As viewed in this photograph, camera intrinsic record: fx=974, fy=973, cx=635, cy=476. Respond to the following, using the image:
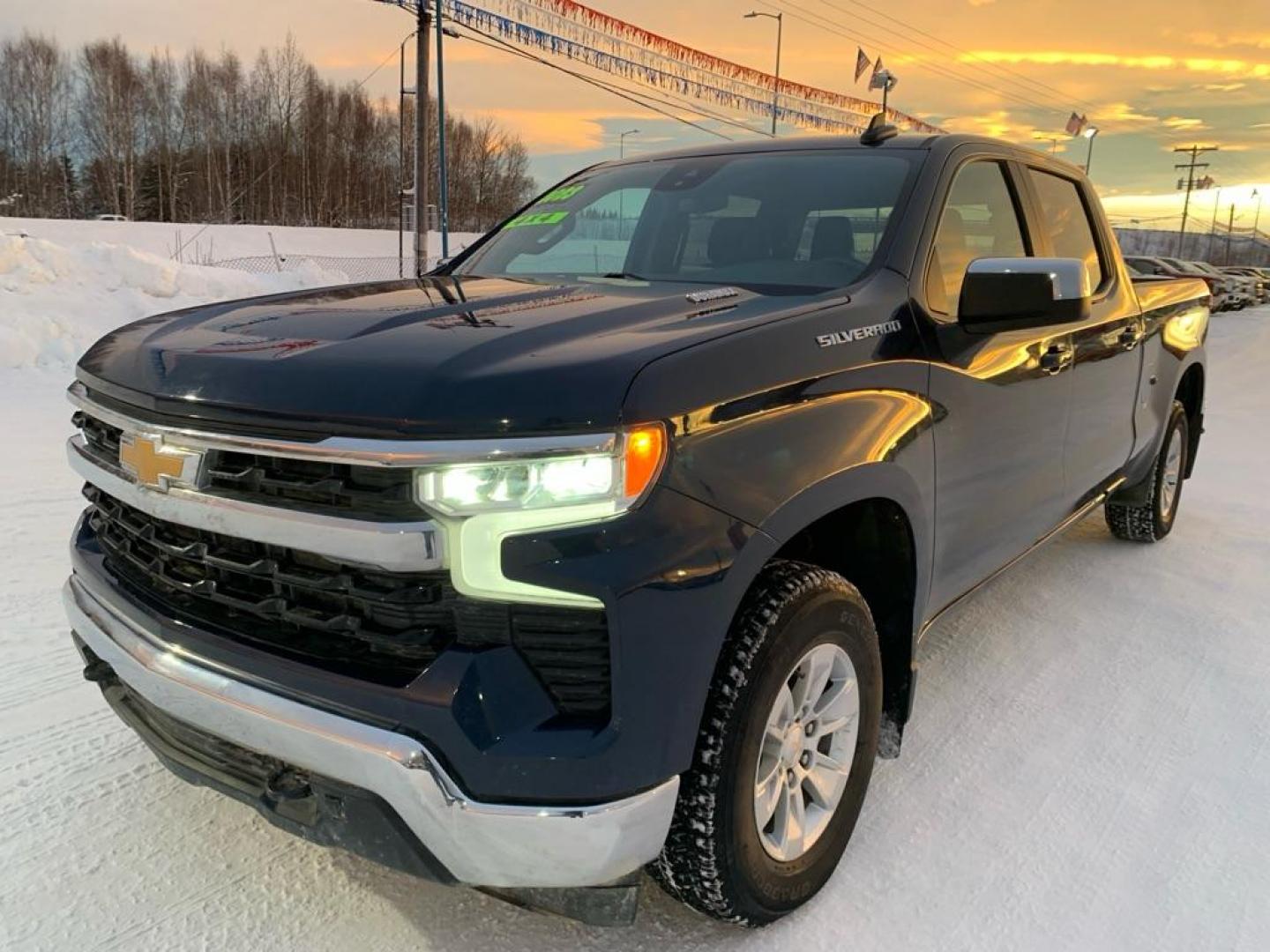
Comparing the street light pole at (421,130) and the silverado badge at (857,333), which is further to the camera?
the street light pole at (421,130)

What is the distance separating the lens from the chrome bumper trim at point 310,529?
5.43 ft

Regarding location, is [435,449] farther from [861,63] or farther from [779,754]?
[861,63]

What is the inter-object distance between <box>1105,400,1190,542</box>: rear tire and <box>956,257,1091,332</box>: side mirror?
2.56 m

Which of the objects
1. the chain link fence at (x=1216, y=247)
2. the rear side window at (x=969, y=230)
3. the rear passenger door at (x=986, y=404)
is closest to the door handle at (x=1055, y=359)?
the rear passenger door at (x=986, y=404)

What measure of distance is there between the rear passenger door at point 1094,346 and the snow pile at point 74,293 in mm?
8460

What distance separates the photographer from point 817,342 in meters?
2.15

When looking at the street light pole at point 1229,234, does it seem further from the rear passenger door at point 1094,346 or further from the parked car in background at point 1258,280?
the rear passenger door at point 1094,346

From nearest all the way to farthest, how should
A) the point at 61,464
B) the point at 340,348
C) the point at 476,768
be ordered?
1. the point at 476,768
2. the point at 340,348
3. the point at 61,464

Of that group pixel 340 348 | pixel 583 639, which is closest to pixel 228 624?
pixel 340 348

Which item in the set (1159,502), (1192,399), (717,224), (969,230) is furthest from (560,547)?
(1192,399)

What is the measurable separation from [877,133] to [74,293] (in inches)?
433

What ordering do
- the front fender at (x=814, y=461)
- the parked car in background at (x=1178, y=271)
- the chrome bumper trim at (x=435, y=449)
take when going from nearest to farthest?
the chrome bumper trim at (x=435, y=449) < the front fender at (x=814, y=461) < the parked car in background at (x=1178, y=271)

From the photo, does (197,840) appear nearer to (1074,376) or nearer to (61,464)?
(1074,376)

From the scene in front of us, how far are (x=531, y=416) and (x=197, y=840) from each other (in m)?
1.57
